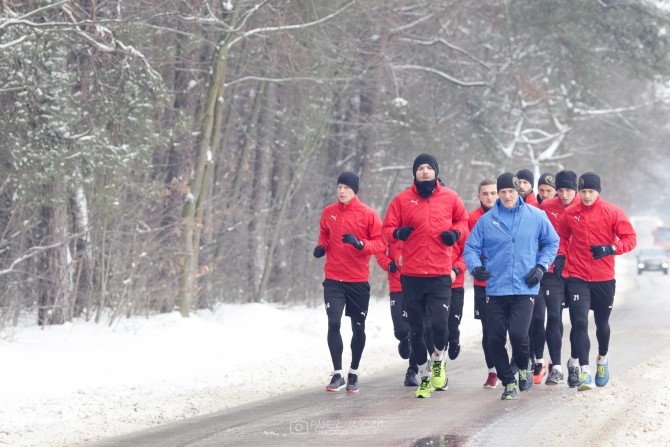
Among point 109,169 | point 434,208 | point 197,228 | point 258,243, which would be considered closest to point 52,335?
point 109,169

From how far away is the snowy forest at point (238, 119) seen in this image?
580 inches

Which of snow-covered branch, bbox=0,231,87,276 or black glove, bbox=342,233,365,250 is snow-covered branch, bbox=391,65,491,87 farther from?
black glove, bbox=342,233,365,250

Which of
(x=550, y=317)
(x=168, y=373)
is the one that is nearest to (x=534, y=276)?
(x=550, y=317)

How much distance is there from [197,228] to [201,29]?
3163 mm

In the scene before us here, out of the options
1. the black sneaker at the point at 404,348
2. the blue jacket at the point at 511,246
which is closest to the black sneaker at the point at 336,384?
the black sneaker at the point at 404,348

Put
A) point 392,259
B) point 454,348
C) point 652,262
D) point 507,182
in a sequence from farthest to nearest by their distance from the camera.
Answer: point 652,262
point 454,348
point 392,259
point 507,182

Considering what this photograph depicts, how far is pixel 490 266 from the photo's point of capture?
10.4m

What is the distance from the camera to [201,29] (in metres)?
18.3

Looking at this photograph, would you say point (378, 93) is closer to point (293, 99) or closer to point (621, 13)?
point (293, 99)

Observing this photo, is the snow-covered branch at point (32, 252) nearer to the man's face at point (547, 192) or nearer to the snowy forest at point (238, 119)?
the snowy forest at point (238, 119)

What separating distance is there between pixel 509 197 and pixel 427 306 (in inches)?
51.6

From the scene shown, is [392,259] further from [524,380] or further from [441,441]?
[441,441]

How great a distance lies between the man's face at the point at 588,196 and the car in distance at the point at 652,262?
147ft

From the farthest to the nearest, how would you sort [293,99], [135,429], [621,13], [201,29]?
[621,13]
[293,99]
[201,29]
[135,429]
